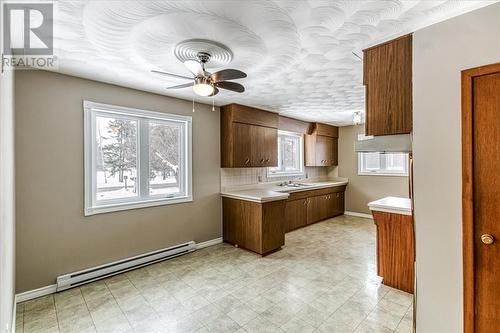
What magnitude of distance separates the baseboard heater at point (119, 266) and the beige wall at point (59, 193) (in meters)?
0.08

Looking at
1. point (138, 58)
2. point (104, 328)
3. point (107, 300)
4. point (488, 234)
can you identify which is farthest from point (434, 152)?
point (107, 300)

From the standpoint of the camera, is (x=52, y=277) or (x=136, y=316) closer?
(x=136, y=316)

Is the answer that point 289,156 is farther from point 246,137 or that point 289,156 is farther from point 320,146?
point 246,137

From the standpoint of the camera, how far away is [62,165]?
8.78 ft

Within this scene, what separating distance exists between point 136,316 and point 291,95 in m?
3.27

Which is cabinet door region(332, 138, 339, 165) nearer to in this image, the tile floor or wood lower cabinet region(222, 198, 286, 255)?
wood lower cabinet region(222, 198, 286, 255)

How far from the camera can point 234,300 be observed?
7.99 ft

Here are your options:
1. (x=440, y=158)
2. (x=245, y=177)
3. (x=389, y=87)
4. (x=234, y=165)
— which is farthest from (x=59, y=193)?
(x=440, y=158)

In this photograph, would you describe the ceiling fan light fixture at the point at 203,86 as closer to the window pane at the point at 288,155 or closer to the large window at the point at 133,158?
the large window at the point at 133,158

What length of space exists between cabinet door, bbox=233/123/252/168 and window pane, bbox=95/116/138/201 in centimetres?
156

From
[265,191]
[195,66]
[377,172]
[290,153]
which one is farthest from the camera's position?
[290,153]

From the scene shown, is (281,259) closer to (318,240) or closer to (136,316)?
(318,240)

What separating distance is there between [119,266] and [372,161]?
18.9ft

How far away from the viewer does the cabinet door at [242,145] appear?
4.11 meters
